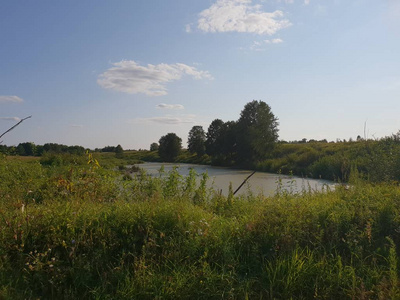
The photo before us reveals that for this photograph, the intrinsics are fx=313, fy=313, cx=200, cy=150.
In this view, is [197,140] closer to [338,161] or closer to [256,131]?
[256,131]

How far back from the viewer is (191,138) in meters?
34.6

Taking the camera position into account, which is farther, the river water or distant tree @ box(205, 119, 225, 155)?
distant tree @ box(205, 119, 225, 155)

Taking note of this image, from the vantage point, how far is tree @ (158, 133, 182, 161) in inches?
1373

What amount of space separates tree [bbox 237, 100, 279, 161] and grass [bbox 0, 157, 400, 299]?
18244 millimetres

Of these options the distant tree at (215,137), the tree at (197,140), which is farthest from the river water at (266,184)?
the tree at (197,140)

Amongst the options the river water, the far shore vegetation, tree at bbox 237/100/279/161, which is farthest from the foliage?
the far shore vegetation

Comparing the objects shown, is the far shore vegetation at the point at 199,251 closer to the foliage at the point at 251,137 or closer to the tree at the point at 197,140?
the foliage at the point at 251,137

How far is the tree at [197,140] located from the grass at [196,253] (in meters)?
29.6

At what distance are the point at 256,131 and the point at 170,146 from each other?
15.0m

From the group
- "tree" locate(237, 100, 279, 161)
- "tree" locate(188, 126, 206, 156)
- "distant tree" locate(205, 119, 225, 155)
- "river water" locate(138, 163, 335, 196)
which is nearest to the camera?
"river water" locate(138, 163, 335, 196)

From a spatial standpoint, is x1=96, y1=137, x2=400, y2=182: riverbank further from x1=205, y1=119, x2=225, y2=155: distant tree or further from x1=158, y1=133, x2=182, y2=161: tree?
x1=158, y1=133, x2=182, y2=161: tree

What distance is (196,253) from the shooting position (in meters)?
3.03

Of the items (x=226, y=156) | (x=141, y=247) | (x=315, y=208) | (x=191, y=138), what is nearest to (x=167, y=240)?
(x=141, y=247)

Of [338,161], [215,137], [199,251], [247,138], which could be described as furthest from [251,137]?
[199,251]
